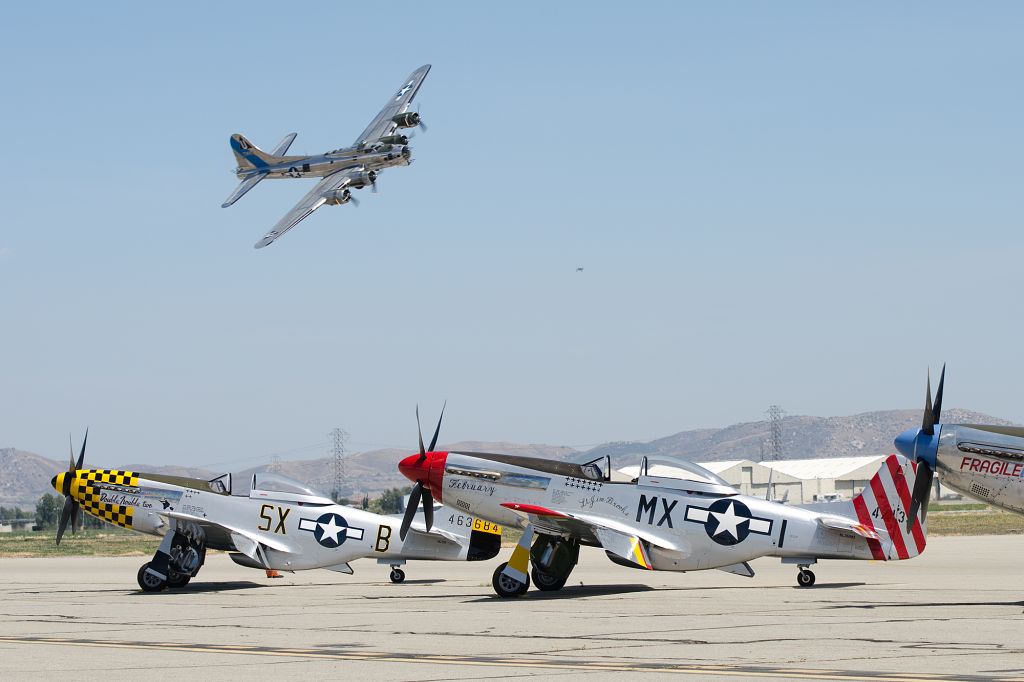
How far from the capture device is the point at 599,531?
21.6 metres

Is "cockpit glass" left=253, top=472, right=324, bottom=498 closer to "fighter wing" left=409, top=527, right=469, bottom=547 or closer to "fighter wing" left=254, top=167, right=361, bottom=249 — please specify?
"fighter wing" left=409, top=527, right=469, bottom=547

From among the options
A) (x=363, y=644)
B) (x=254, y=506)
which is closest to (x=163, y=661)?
(x=363, y=644)

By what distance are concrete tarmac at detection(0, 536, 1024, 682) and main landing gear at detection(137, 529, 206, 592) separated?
0.40 meters

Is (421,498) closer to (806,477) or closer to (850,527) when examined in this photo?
(850,527)

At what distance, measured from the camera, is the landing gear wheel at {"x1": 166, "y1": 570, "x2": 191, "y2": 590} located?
82.9 feet

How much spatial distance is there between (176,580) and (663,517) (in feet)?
32.6

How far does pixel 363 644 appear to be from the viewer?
1478 cm

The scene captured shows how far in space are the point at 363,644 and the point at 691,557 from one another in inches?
346

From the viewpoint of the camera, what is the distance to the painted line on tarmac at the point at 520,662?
36.2ft

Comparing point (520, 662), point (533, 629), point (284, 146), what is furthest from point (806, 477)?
point (520, 662)

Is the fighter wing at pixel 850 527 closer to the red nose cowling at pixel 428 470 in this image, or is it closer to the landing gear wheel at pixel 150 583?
the red nose cowling at pixel 428 470

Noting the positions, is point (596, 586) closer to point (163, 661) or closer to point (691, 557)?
point (691, 557)

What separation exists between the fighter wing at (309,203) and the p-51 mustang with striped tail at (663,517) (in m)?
25.5

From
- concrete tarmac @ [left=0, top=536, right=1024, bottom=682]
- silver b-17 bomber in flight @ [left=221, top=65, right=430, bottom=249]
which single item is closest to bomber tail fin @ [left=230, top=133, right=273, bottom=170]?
silver b-17 bomber in flight @ [left=221, top=65, right=430, bottom=249]
